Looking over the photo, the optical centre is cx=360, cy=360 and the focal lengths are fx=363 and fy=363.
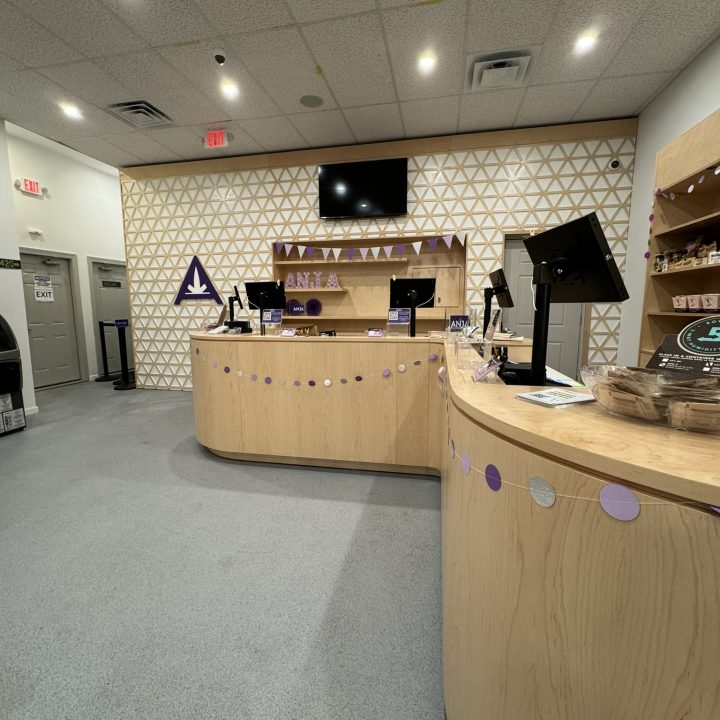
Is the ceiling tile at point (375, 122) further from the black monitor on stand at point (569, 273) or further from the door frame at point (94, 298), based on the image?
the door frame at point (94, 298)

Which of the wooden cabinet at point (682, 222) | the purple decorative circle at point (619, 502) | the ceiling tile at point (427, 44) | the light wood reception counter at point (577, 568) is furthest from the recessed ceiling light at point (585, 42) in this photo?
the purple decorative circle at point (619, 502)

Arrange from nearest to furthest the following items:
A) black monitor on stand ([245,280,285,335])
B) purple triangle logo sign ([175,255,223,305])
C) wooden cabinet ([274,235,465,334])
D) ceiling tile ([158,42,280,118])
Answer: ceiling tile ([158,42,280,118]) < black monitor on stand ([245,280,285,335]) < wooden cabinet ([274,235,465,334]) < purple triangle logo sign ([175,255,223,305])

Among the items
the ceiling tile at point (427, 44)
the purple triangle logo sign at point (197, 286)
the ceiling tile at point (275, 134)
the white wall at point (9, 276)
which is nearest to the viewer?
the ceiling tile at point (427, 44)

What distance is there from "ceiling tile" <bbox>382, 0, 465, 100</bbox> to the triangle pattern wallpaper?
3.84 ft

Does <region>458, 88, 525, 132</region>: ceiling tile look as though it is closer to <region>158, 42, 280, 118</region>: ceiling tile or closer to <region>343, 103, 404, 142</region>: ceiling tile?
<region>343, 103, 404, 142</region>: ceiling tile

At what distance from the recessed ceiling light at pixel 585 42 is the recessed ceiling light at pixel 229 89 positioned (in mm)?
3046

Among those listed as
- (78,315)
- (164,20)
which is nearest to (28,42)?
(164,20)

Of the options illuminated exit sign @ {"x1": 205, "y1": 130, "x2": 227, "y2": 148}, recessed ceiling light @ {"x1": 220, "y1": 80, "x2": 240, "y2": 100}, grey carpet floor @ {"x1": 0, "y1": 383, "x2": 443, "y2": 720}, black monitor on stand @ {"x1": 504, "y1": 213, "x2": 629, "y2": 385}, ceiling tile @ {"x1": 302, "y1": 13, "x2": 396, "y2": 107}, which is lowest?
grey carpet floor @ {"x1": 0, "y1": 383, "x2": 443, "y2": 720}

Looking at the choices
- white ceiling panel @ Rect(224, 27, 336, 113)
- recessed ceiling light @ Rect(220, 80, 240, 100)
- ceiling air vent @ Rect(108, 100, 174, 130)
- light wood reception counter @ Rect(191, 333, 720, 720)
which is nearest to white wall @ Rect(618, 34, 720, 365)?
white ceiling panel @ Rect(224, 27, 336, 113)

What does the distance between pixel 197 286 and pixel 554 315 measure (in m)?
5.09

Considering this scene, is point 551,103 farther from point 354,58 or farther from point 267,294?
point 267,294

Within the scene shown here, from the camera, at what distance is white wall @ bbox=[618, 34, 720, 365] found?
301cm

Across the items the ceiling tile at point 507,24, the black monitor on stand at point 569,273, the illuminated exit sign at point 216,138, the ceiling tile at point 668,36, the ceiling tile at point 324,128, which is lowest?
the black monitor on stand at point 569,273

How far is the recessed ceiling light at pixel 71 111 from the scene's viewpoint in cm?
387
